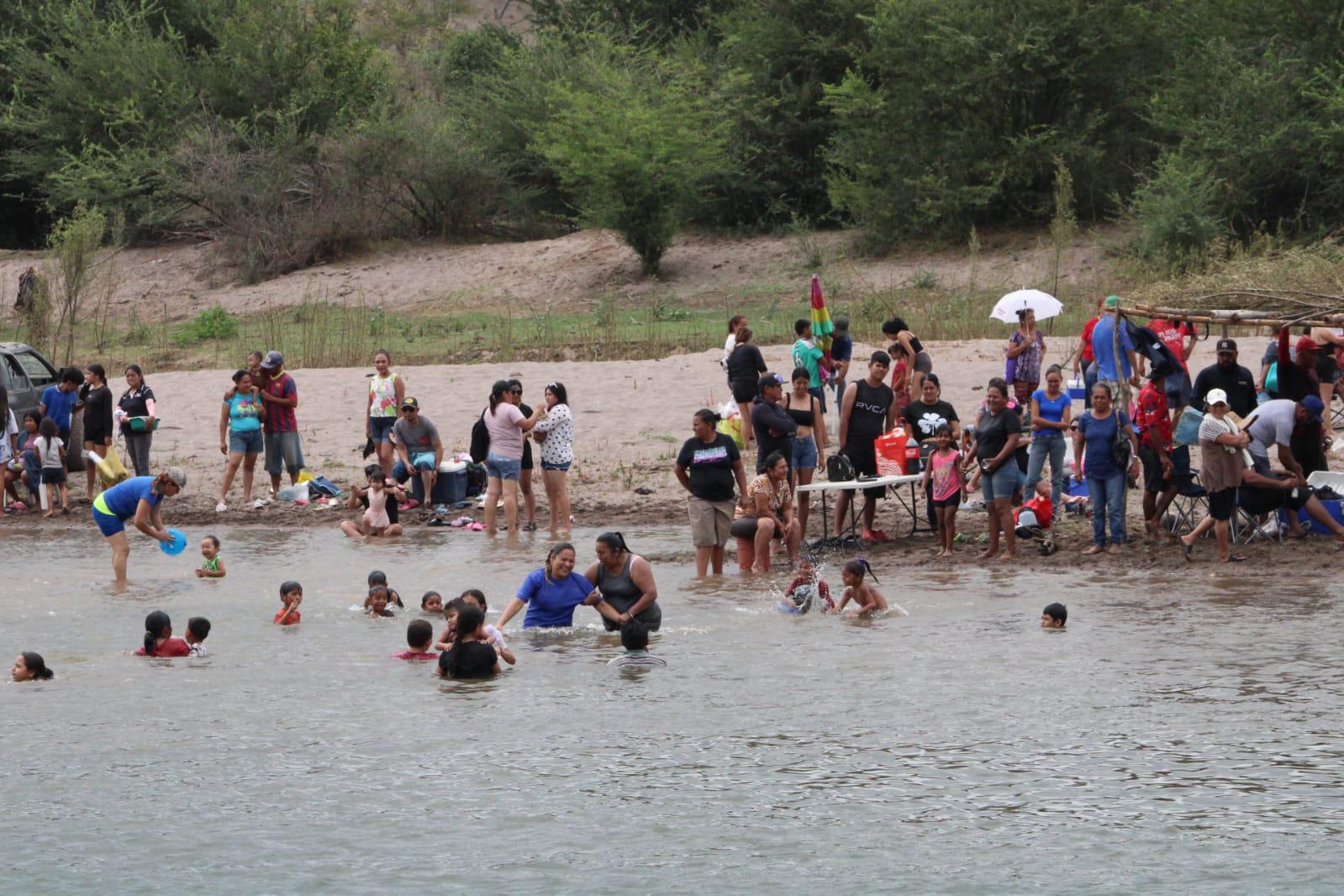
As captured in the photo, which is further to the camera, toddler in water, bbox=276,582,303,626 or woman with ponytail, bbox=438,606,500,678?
toddler in water, bbox=276,582,303,626

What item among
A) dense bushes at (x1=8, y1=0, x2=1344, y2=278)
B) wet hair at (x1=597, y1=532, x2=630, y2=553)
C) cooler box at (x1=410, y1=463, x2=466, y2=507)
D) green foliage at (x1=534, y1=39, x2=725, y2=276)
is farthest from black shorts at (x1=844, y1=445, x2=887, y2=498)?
green foliage at (x1=534, y1=39, x2=725, y2=276)

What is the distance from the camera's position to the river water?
852cm

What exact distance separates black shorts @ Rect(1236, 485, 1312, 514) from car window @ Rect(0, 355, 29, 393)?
48.3ft

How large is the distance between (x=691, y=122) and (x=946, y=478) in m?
23.8

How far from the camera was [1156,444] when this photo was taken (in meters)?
14.7

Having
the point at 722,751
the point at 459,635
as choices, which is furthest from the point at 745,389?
the point at 722,751

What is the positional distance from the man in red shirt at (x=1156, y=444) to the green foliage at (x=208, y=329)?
836 inches

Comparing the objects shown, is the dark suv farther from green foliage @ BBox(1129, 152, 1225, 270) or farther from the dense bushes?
green foliage @ BBox(1129, 152, 1225, 270)

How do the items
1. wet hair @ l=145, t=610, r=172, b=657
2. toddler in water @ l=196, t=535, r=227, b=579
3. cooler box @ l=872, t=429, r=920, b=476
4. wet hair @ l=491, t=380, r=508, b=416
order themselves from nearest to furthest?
wet hair @ l=145, t=610, r=172, b=657, toddler in water @ l=196, t=535, r=227, b=579, cooler box @ l=872, t=429, r=920, b=476, wet hair @ l=491, t=380, r=508, b=416

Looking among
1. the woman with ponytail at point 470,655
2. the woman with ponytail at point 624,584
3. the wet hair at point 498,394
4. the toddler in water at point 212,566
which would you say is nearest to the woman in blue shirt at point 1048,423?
the woman with ponytail at point 624,584

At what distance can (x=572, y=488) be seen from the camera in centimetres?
1972

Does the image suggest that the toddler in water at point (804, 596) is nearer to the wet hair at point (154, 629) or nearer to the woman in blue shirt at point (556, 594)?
the woman in blue shirt at point (556, 594)

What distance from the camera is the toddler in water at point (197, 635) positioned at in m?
12.9

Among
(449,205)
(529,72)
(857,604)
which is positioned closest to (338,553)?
(857,604)
